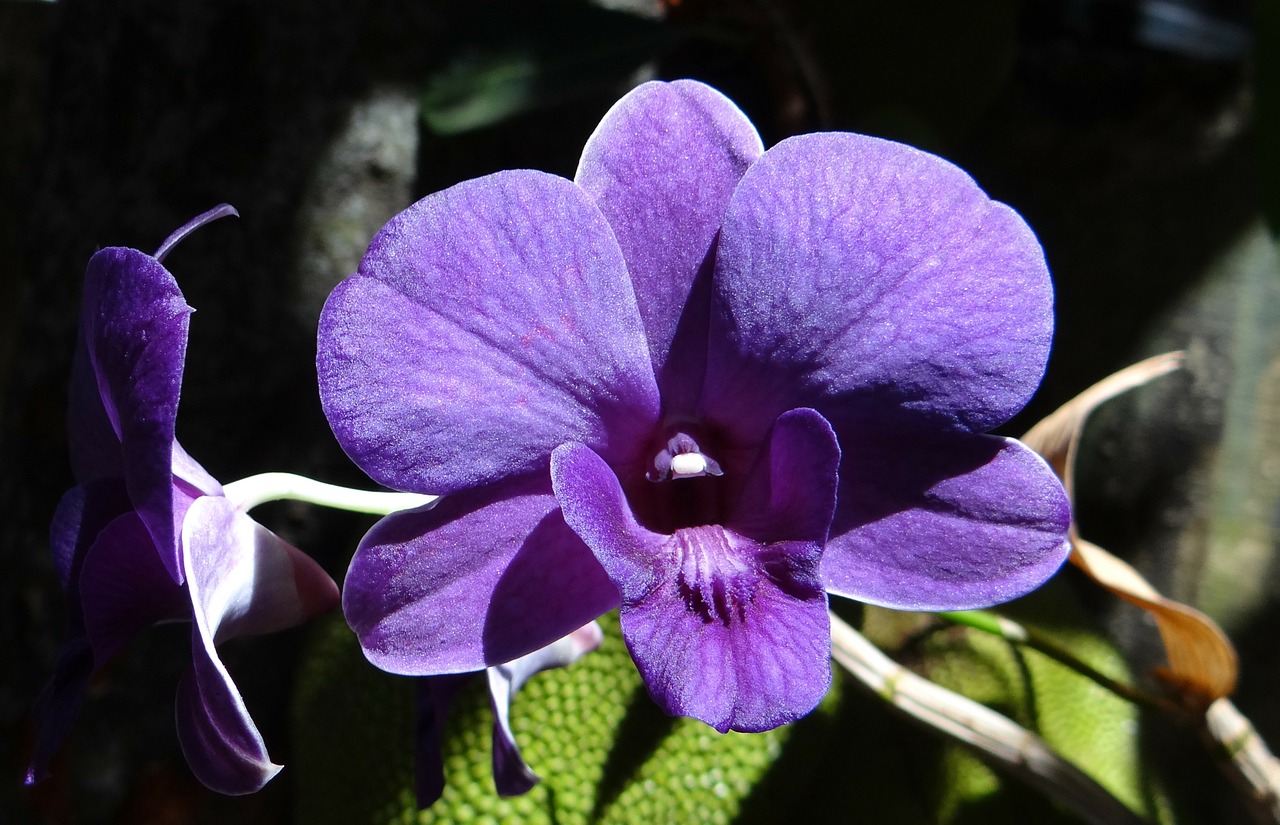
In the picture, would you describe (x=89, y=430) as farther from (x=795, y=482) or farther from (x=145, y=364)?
(x=795, y=482)

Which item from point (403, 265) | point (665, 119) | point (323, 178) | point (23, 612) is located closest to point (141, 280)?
point (403, 265)

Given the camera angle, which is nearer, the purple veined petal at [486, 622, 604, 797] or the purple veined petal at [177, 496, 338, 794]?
the purple veined petal at [177, 496, 338, 794]

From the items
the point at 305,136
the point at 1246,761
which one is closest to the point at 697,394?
the point at 1246,761

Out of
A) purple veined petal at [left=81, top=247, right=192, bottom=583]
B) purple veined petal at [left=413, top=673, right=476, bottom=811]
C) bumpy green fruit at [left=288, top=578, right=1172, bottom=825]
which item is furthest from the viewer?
bumpy green fruit at [left=288, top=578, right=1172, bottom=825]

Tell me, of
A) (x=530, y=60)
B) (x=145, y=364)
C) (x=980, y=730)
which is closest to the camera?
(x=145, y=364)

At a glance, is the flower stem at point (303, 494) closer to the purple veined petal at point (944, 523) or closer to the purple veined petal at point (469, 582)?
the purple veined petal at point (469, 582)

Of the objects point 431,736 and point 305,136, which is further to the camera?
point 305,136

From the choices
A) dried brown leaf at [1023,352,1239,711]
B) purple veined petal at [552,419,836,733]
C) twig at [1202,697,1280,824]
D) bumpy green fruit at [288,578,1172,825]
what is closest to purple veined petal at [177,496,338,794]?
purple veined petal at [552,419,836,733]

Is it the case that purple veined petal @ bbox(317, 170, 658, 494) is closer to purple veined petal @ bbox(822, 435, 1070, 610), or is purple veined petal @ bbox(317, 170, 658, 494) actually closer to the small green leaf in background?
purple veined petal @ bbox(822, 435, 1070, 610)
